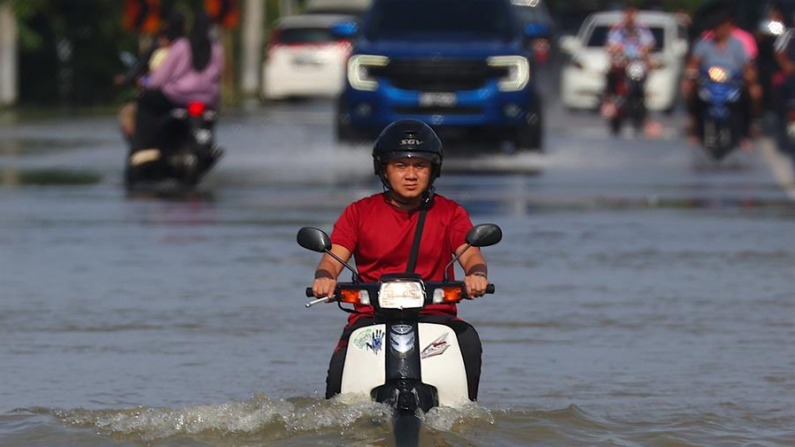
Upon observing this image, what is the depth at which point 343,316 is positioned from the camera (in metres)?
12.0

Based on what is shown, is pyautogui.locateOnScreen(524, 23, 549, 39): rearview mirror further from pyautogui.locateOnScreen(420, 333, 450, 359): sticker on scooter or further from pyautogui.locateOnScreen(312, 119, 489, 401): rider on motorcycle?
pyautogui.locateOnScreen(420, 333, 450, 359): sticker on scooter

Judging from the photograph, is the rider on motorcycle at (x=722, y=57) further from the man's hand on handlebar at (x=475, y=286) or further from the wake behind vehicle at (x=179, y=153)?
the man's hand on handlebar at (x=475, y=286)

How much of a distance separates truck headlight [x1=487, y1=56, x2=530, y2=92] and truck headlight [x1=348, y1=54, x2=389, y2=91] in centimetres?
122

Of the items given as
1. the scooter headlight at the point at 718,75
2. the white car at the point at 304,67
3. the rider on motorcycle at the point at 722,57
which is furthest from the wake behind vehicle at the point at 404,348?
the white car at the point at 304,67

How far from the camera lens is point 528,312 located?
474 inches

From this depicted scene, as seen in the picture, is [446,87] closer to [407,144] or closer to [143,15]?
[143,15]

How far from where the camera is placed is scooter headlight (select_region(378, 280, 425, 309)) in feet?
24.4

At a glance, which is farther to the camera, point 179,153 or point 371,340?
point 179,153

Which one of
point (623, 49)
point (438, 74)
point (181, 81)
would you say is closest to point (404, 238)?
point (181, 81)

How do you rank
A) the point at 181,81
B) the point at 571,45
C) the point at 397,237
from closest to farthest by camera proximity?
1. the point at 397,237
2. the point at 181,81
3. the point at 571,45

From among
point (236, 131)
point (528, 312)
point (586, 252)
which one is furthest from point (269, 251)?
point (236, 131)

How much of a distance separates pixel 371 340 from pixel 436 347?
21 cm

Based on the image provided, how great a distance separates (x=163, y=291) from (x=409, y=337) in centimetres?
543

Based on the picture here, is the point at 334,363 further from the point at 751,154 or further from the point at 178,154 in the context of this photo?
the point at 751,154
